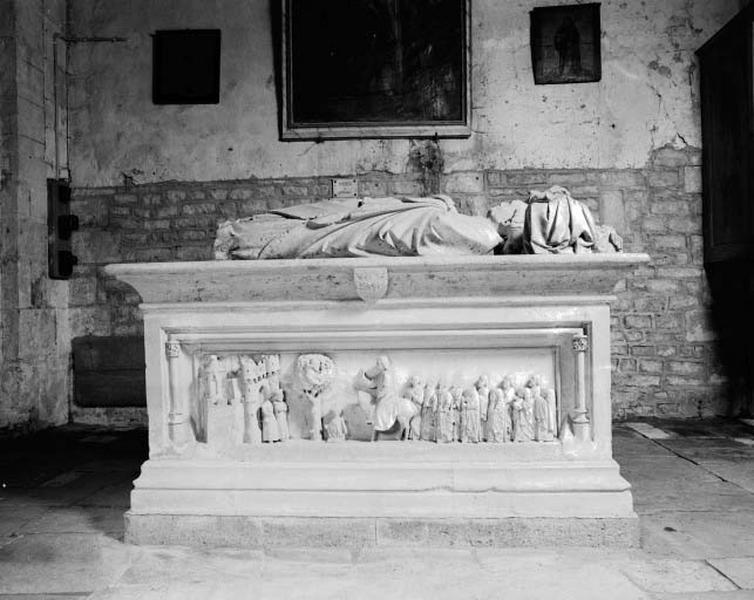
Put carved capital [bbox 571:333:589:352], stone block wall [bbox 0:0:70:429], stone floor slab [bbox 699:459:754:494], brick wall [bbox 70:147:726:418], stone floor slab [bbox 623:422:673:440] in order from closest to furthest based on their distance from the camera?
1. carved capital [bbox 571:333:589:352]
2. stone floor slab [bbox 699:459:754:494]
3. stone floor slab [bbox 623:422:673:440]
4. stone block wall [bbox 0:0:70:429]
5. brick wall [bbox 70:147:726:418]

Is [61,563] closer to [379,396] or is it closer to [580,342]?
[379,396]

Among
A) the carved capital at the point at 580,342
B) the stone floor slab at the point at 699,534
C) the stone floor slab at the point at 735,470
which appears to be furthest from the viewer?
the stone floor slab at the point at 735,470

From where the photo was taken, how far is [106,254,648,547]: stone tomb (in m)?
2.61

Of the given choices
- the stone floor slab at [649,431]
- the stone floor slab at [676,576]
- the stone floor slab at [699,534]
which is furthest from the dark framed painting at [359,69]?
the stone floor slab at [676,576]

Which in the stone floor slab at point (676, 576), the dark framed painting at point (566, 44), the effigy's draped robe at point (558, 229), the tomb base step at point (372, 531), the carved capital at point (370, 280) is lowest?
the stone floor slab at point (676, 576)

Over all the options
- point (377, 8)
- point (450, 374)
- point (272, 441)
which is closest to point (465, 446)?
point (450, 374)

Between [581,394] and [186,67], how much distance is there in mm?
4491

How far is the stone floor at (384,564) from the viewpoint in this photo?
2.22 meters

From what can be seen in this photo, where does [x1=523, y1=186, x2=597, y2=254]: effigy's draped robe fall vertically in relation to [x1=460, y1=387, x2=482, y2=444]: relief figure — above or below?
above

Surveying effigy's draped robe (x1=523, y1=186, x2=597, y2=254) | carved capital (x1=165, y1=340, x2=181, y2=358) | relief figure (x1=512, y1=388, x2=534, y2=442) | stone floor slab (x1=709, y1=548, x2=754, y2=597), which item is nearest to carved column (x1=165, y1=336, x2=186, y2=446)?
carved capital (x1=165, y1=340, x2=181, y2=358)

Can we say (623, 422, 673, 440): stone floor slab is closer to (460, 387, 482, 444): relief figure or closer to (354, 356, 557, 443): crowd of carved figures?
(354, 356, 557, 443): crowd of carved figures

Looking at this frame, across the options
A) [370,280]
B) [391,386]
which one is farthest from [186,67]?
[391,386]

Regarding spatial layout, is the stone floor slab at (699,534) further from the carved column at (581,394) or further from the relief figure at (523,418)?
the relief figure at (523,418)

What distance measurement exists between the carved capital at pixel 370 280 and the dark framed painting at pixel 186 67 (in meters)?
3.66
